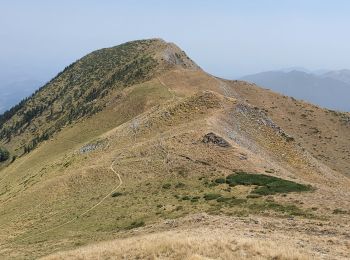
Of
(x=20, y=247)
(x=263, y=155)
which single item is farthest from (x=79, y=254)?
(x=263, y=155)

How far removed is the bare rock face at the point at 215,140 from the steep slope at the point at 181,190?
152 mm

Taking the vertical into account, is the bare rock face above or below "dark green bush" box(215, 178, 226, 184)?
above

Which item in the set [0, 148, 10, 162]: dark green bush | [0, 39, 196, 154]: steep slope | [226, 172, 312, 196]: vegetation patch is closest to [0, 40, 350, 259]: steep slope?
[226, 172, 312, 196]: vegetation patch

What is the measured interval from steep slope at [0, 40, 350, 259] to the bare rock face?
0.15 m

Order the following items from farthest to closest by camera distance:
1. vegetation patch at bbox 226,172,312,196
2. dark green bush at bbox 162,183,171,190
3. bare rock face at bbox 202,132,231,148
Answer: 1. bare rock face at bbox 202,132,231,148
2. dark green bush at bbox 162,183,171,190
3. vegetation patch at bbox 226,172,312,196

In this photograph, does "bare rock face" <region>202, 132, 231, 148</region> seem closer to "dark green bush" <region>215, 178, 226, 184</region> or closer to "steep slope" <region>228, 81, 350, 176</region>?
"dark green bush" <region>215, 178, 226, 184</region>

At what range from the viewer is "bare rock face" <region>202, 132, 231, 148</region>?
2091 inches

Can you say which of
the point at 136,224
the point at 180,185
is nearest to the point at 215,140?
the point at 180,185

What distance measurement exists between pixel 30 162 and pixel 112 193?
4506 centimetres

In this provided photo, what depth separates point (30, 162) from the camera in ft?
279

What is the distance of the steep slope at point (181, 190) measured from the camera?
93.9 feet

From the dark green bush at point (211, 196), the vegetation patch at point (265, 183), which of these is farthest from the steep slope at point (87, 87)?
the dark green bush at point (211, 196)

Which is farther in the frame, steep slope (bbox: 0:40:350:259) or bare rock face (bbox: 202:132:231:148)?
bare rock face (bbox: 202:132:231:148)

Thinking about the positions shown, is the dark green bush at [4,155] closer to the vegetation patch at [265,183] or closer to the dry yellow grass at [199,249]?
Result: the vegetation patch at [265,183]
